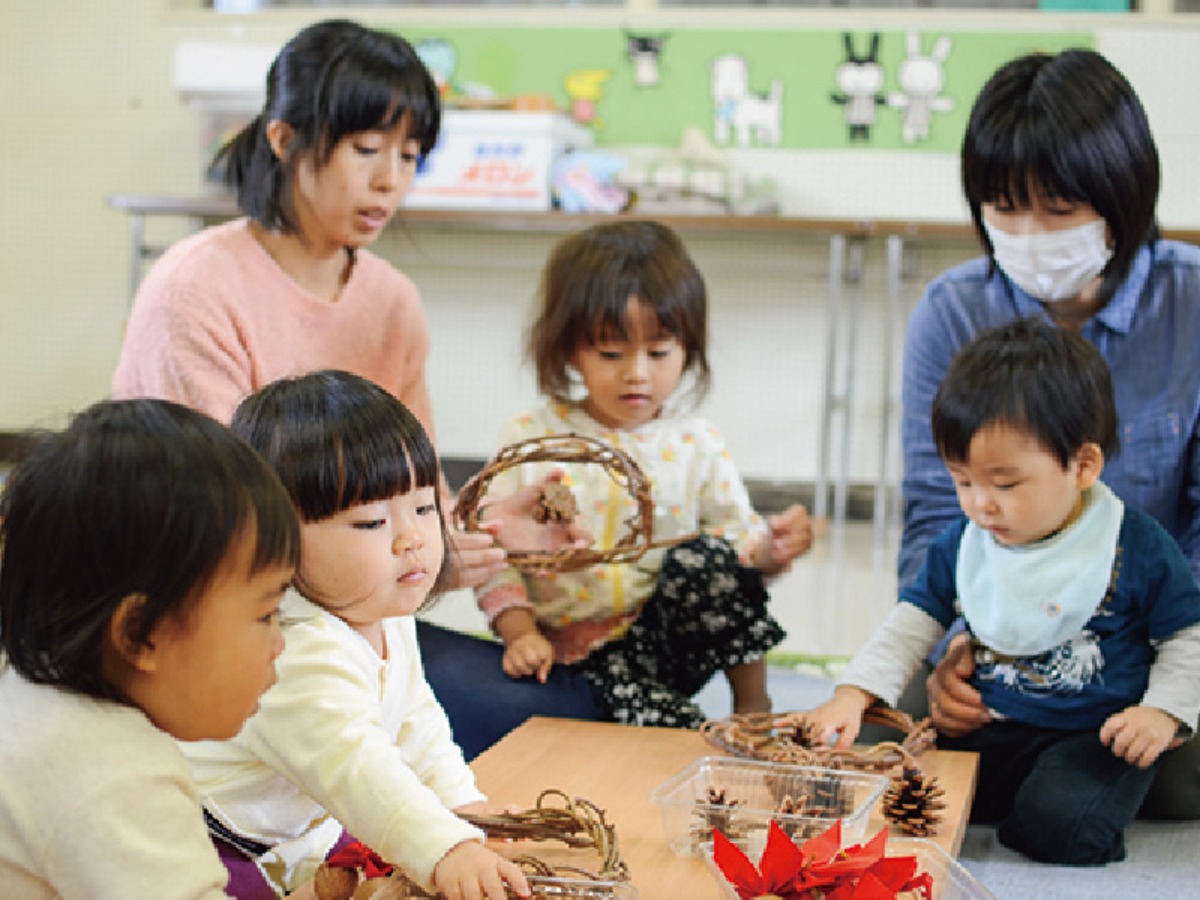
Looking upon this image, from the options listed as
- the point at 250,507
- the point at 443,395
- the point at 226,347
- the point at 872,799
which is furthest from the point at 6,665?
the point at 443,395

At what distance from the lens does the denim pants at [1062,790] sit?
1.56 metres

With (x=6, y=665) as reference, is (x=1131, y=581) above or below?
below

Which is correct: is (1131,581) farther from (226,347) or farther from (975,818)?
(226,347)

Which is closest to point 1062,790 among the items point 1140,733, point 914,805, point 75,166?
point 1140,733

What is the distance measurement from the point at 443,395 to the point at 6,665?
3.91 meters

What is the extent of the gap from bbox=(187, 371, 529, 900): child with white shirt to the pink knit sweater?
1.84 feet

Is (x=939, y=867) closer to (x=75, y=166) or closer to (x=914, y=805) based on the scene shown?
(x=914, y=805)

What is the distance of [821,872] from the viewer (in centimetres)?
95

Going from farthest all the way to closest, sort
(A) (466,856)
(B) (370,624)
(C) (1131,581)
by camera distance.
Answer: (C) (1131,581), (B) (370,624), (A) (466,856)

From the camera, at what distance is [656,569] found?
1866 millimetres

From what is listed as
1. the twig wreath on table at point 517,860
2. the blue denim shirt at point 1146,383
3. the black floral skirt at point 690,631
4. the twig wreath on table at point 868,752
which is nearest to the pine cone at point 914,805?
the twig wreath on table at point 868,752

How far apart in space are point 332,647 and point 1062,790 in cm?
85

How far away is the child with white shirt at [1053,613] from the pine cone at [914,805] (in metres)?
0.20

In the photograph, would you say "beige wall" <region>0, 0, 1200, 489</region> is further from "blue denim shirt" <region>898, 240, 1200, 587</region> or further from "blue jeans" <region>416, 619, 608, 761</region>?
"blue jeans" <region>416, 619, 608, 761</region>
